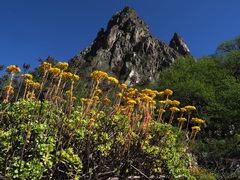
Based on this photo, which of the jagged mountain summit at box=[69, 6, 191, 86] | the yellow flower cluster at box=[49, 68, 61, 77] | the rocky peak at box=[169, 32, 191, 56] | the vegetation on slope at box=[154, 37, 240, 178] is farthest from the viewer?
the rocky peak at box=[169, 32, 191, 56]

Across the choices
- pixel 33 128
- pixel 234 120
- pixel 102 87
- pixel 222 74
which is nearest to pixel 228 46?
pixel 222 74

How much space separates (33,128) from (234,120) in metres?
16.4

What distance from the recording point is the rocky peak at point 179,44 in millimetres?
101938

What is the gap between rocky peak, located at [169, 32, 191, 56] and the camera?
4013 inches

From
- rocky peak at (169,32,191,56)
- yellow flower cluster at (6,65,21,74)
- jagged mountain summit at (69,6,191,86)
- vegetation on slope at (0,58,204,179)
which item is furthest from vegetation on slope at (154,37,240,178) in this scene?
rocky peak at (169,32,191,56)

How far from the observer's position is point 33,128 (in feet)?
5.43

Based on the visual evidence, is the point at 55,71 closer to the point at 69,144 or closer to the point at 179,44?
the point at 69,144

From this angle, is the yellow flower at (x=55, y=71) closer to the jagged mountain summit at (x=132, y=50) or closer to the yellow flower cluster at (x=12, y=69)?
the yellow flower cluster at (x=12, y=69)

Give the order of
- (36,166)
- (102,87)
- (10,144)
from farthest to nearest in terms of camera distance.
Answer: (102,87)
(10,144)
(36,166)

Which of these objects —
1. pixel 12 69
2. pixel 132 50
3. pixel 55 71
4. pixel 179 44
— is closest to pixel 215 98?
pixel 55 71

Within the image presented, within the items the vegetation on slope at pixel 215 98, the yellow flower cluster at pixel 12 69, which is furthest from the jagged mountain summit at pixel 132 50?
the yellow flower cluster at pixel 12 69

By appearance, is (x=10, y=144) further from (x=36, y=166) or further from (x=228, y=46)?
(x=228, y=46)

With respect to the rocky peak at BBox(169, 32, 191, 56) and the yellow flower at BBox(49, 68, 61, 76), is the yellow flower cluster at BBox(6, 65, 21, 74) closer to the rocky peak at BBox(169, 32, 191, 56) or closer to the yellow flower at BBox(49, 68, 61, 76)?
the yellow flower at BBox(49, 68, 61, 76)

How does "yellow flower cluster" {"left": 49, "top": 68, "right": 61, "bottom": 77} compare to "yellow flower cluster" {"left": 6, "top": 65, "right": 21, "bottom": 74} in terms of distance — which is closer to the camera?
"yellow flower cluster" {"left": 49, "top": 68, "right": 61, "bottom": 77}
